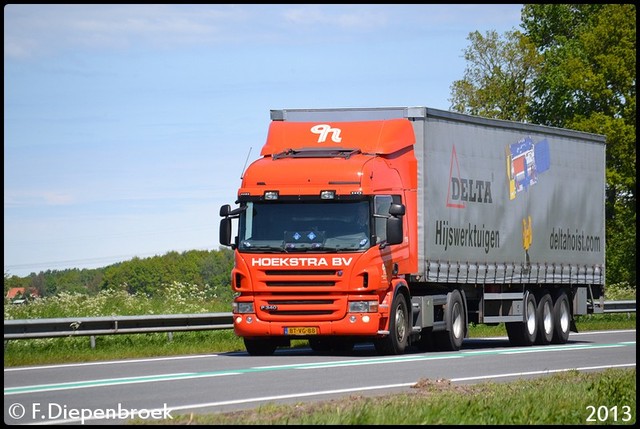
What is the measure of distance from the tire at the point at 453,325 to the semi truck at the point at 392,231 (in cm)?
3

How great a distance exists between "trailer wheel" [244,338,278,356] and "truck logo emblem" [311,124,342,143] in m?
3.63

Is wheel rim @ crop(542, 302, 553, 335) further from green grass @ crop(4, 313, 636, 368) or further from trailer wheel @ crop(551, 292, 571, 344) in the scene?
green grass @ crop(4, 313, 636, 368)

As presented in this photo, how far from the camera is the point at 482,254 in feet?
88.5

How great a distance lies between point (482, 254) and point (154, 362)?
317 inches

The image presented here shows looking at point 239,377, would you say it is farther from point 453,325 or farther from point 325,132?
point 453,325

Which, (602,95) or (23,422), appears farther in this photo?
(602,95)

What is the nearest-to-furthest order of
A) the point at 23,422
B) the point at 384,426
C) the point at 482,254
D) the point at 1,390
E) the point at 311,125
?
the point at 384,426
the point at 23,422
the point at 1,390
the point at 311,125
the point at 482,254

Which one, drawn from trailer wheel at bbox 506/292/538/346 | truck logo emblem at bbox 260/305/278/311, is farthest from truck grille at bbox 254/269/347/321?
trailer wheel at bbox 506/292/538/346

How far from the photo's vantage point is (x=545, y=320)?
2991 centimetres

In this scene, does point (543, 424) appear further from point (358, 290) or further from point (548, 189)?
Answer: point (548, 189)

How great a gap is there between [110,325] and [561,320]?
10525 mm

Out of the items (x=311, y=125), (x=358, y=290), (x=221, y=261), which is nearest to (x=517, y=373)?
(x=358, y=290)

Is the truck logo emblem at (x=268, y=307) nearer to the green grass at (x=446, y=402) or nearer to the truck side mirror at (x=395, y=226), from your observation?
the truck side mirror at (x=395, y=226)

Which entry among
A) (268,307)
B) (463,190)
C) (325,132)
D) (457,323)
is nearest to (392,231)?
(268,307)
